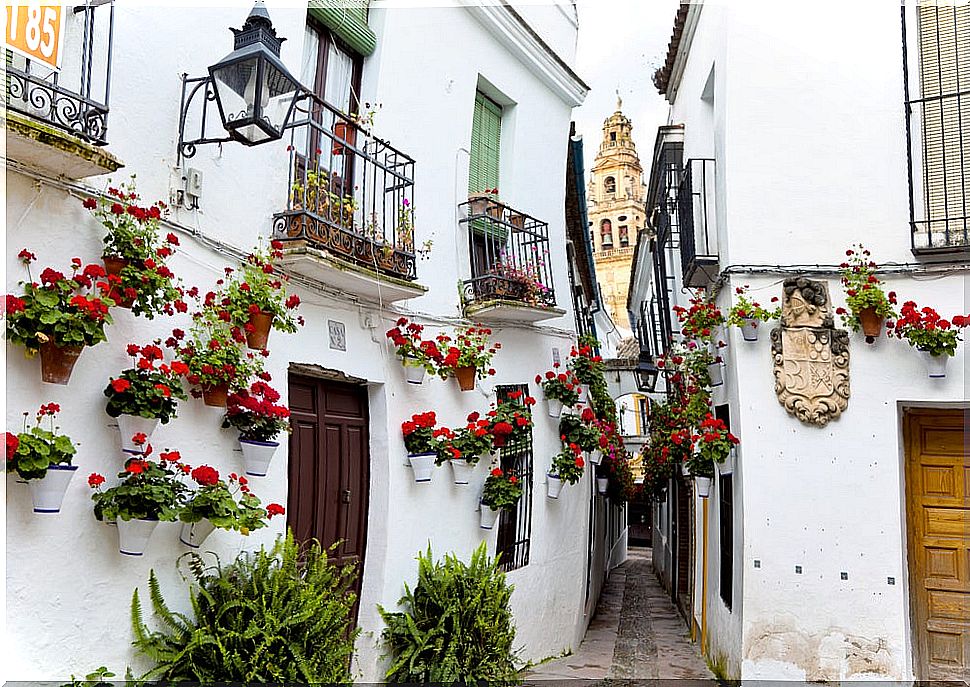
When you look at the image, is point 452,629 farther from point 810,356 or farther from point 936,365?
point 936,365

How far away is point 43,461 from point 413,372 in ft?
12.4

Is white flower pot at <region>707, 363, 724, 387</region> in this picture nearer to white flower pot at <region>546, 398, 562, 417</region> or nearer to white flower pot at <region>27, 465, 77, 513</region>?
white flower pot at <region>546, 398, 562, 417</region>

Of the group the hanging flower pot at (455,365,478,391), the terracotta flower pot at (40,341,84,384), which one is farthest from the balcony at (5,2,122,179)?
the hanging flower pot at (455,365,478,391)

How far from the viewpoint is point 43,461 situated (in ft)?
12.3

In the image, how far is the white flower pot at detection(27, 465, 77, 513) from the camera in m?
3.85

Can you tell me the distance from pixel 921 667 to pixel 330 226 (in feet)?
19.9

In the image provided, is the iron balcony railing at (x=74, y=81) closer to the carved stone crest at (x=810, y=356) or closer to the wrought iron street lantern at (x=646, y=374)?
the carved stone crest at (x=810, y=356)

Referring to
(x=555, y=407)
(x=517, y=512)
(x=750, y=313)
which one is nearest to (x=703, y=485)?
(x=555, y=407)

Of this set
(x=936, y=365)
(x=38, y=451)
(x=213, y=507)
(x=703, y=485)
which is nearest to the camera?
(x=38, y=451)

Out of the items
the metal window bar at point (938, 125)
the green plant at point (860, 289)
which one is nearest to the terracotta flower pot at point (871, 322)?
the green plant at point (860, 289)

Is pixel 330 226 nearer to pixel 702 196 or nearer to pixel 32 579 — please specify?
pixel 32 579

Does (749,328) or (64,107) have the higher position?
(64,107)

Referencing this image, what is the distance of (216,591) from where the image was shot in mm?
4988

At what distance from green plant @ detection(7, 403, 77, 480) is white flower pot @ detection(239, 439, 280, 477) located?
1.36 m
